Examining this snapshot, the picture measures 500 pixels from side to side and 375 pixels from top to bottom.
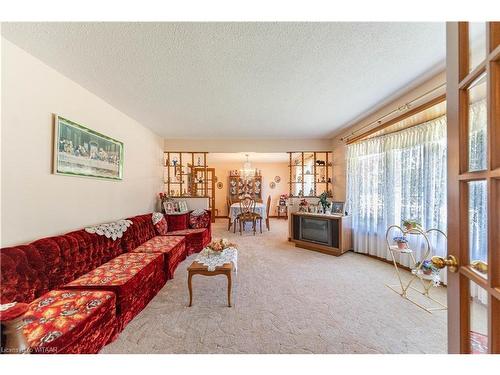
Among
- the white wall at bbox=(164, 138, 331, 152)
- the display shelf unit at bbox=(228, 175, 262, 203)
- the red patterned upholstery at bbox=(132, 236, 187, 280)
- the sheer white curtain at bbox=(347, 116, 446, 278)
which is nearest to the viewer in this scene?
the sheer white curtain at bbox=(347, 116, 446, 278)

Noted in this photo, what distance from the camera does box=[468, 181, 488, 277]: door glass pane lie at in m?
0.66

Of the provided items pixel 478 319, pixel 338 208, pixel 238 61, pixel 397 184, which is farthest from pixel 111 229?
pixel 397 184

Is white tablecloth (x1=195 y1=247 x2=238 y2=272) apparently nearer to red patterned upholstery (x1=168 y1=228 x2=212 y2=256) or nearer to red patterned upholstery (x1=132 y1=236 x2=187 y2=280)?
red patterned upholstery (x1=132 y1=236 x2=187 y2=280)

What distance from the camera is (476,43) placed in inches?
27.4

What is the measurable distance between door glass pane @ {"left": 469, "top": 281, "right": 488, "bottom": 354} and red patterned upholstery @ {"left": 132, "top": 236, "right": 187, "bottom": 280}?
2851mm

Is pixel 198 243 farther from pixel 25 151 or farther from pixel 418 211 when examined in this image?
pixel 418 211

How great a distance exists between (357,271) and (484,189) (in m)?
2.87

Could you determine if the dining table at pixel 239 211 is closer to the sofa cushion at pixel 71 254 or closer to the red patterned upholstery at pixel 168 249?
the red patterned upholstery at pixel 168 249

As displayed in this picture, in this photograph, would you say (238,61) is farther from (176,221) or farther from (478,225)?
(176,221)

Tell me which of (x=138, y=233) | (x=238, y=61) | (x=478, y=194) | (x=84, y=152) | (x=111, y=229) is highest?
(x=238, y=61)

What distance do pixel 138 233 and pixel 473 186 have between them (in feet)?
12.0

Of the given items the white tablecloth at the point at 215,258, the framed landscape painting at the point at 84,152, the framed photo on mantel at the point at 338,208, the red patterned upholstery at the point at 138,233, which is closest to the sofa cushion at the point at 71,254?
the red patterned upholstery at the point at 138,233

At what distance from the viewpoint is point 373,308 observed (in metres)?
2.09

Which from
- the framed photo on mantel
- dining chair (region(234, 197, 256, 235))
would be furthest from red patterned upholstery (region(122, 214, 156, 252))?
the framed photo on mantel
